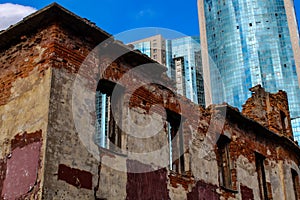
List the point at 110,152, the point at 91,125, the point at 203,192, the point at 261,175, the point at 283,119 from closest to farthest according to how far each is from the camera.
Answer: the point at 91,125
the point at 110,152
the point at 203,192
the point at 261,175
the point at 283,119

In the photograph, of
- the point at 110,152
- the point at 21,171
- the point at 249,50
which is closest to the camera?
the point at 21,171

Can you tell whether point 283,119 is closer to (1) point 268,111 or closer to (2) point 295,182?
(1) point 268,111

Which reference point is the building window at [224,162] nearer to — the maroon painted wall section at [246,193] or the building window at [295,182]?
the maroon painted wall section at [246,193]

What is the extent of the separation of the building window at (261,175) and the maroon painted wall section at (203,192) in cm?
319

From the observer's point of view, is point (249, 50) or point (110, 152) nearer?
point (110, 152)

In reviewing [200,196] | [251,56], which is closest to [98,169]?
[200,196]

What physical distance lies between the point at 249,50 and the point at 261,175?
1976 inches

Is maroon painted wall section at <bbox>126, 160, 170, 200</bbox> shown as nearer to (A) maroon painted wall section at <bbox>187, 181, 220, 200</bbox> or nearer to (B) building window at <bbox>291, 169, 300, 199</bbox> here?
(A) maroon painted wall section at <bbox>187, 181, 220, 200</bbox>

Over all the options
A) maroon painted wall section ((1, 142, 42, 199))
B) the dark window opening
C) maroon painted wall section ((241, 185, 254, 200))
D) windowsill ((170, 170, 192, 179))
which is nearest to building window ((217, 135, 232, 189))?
maroon painted wall section ((241, 185, 254, 200))

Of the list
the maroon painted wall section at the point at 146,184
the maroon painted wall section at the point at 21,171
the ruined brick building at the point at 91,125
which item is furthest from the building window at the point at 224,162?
the maroon painted wall section at the point at 21,171

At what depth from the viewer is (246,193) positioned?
45.1ft

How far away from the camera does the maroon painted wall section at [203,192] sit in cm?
1138

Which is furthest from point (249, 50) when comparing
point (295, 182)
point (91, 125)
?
point (91, 125)

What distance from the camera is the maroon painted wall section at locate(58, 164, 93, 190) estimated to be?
26.7 feet
